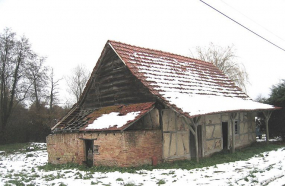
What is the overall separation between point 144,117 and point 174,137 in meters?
1.76

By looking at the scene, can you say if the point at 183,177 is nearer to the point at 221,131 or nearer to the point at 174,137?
the point at 174,137

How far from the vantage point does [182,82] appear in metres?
15.8

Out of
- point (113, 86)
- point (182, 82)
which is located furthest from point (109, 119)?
point (182, 82)

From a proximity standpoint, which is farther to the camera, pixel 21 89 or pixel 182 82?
pixel 21 89

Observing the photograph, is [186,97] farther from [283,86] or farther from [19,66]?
[19,66]

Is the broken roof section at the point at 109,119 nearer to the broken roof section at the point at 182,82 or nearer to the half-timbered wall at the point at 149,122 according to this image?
the half-timbered wall at the point at 149,122

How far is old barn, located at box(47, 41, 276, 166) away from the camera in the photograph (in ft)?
38.5

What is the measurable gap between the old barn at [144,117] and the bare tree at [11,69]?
1933 cm

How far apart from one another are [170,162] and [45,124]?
81.8 feet

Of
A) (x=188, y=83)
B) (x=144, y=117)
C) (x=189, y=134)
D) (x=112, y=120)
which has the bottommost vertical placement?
(x=189, y=134)

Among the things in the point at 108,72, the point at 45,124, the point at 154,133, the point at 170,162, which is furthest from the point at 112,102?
the point at 45,124

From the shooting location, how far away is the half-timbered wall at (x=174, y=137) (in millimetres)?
12562

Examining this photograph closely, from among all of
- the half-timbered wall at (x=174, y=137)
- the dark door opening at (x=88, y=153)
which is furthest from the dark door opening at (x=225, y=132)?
the dark door opening at (x=88, y=153)

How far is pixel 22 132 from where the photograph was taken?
32594mm
